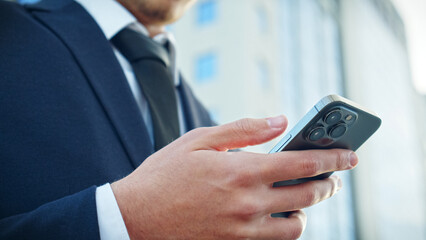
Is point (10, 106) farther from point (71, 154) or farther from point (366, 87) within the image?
point (366, 87)

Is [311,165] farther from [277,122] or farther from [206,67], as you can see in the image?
[206,67]

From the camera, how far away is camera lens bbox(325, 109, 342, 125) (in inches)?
27.8

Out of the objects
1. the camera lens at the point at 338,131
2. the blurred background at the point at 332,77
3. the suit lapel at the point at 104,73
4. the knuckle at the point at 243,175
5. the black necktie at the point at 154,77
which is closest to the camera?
the knuckle at the point at 243,175

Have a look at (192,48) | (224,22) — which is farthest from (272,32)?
(192,48)

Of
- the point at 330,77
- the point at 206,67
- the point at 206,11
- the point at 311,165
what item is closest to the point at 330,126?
the point at 311,165

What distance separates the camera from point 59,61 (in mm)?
962

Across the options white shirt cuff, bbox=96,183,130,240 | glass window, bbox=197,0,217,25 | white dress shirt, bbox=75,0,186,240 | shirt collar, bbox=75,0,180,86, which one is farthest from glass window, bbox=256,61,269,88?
white shirt cuff, bbox=96,183,130,240

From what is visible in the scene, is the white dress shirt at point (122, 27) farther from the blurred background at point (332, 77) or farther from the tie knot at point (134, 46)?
the blurred background at point (332, 77)

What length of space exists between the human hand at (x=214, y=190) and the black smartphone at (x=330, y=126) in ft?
0.19

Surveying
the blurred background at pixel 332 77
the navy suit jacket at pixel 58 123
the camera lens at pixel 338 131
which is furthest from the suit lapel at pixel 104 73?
the blurred background at pixel 332 77

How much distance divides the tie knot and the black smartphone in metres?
0.70

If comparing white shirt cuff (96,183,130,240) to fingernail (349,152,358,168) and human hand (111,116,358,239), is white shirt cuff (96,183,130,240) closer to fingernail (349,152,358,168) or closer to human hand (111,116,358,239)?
human hand (111,116,358,239)

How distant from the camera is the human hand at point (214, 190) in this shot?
641 millimetres

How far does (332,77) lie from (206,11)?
10158 mm
